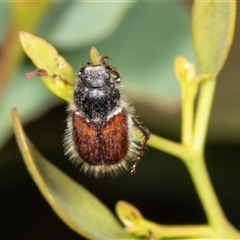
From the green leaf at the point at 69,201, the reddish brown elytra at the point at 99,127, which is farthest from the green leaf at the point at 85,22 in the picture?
the green leaf at the point at 69,201

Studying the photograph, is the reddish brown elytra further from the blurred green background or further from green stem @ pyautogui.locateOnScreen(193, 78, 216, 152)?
the blurred green background

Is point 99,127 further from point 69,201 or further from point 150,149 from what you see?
point 150,149

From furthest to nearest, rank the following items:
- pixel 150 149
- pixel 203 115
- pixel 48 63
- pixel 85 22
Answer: pixel 150 149
pixel 85 22
pixel 203 115
pixel 48 63

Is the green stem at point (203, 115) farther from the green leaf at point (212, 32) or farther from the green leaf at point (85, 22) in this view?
the green leaf at point (85, 22)

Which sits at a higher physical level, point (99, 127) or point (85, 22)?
point (85, 22)

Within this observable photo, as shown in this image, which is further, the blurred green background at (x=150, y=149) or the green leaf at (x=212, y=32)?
the blurred green background at (x=150, y=149)

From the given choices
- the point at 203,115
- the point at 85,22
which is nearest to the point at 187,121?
the point at 203,115

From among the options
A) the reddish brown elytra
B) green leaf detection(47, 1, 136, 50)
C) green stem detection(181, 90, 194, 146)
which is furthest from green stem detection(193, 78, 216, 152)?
green leaf detection(47, 1, 136, 50)
